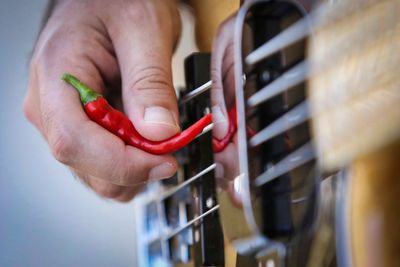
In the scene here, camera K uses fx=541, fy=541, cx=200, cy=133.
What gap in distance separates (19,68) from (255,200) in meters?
0.25

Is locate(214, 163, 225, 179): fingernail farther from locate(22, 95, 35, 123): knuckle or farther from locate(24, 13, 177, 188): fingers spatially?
locate(22, 95, 35, 123): knuckle

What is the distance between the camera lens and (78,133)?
448mm

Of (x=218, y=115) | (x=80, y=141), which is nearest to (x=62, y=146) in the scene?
(x=80, y=141)

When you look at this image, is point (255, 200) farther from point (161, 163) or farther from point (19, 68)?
point (19, 68)

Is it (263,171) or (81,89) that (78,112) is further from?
(263,171)

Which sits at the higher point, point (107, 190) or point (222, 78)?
point (222, 78)

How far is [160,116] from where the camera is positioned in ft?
1.55

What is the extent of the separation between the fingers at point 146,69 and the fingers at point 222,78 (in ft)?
0.17

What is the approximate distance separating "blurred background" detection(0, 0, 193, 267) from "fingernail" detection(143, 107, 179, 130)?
0.28 ft

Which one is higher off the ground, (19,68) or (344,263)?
(19,68)

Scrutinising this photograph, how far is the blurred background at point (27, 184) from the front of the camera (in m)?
0.47

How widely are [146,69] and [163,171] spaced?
9 centimetres

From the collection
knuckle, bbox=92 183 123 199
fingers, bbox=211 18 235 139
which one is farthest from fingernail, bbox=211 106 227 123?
knuckle, bbox=92 183 123 199

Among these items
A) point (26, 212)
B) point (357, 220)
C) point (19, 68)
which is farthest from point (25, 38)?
point (357, 220)
